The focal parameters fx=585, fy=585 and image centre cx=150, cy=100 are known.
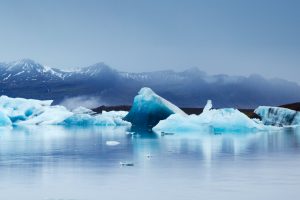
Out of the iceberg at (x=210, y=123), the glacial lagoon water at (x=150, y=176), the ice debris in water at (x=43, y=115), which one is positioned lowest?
the glacial lagoon water at (x=150, y=176)

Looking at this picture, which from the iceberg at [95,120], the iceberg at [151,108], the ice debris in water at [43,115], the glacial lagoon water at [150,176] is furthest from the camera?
the iceberg at [95,120]

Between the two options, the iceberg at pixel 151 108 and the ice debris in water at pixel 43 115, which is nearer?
the iceberg at pixel 151 108

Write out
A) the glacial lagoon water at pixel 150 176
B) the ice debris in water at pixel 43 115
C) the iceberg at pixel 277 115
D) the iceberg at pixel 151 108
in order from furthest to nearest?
1. the ice debris in water at pixel 43 115
2. the iceberg at pixel 277 115
3. the iceberg at pixel 151 108
4. the glacial lagoon water at pixel 150 176

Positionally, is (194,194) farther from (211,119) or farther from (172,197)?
(211,119)

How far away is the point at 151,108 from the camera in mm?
38500

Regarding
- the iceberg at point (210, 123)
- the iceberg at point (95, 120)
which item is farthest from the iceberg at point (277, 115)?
the iceberg at point (95, 120)

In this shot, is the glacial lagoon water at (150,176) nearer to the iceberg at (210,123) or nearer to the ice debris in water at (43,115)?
the iceberg at (210,123)

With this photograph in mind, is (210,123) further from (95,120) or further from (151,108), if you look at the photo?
(95,120)

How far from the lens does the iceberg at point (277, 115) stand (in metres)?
40.6

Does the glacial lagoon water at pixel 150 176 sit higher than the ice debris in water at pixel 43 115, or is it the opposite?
the ice debris in water at pixel 43 115

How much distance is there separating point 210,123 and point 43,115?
878 inches

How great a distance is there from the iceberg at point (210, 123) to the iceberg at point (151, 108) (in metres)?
3.71

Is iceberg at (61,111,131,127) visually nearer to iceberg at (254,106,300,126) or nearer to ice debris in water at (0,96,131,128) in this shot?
ice debris in water at (0,96,131,128)

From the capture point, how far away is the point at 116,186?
9.77 metres
